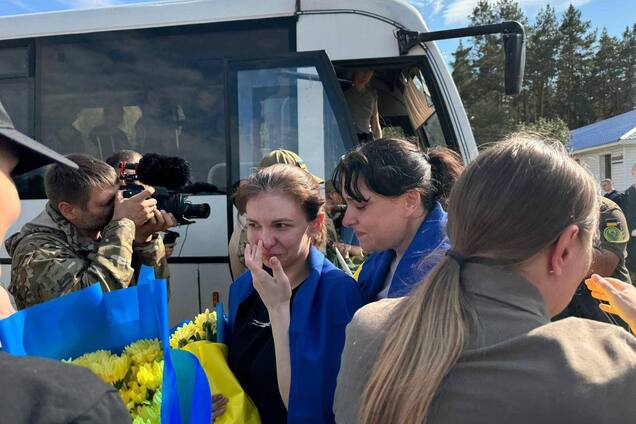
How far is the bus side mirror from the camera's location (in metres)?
3.88

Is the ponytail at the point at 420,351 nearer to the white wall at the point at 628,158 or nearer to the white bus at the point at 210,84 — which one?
the white bus at the point at 210,84

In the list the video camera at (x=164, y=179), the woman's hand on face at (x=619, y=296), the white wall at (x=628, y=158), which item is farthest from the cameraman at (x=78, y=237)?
the white wall at (x=628, y=158)

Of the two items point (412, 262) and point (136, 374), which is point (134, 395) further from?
point (412, 262)

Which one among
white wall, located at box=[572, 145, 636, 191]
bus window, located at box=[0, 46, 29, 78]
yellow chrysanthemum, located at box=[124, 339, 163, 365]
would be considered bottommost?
yellow chrysanthemum, located at box=[124, 339, 163, 365]

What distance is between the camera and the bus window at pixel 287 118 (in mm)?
4152

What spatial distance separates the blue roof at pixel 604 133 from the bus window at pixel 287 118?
22304 millimetres

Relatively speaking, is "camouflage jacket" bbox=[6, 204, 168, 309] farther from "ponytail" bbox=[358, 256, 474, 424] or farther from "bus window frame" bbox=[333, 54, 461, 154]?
"bus window frame" bbox=[333, 54, 461, 154]

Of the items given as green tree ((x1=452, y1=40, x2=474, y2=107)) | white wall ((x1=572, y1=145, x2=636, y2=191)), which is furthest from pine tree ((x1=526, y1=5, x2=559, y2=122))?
white wall ((x1=572, y1=145, x2=636, y2=191))

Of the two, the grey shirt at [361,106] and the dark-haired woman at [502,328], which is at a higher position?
the grey shirt at [361,106]

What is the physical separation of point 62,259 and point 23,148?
1518 millimetres

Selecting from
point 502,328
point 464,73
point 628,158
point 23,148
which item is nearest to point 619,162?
point 628,158

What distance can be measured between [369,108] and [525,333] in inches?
154

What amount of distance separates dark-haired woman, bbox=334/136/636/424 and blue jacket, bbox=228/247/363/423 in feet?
1.62

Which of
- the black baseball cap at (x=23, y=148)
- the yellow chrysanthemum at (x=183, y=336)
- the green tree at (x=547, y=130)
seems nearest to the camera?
the black baseball cap at (x=23, y=148)
